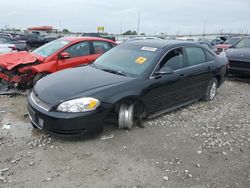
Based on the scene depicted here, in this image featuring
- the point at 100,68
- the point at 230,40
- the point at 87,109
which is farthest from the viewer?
the point at 230,40

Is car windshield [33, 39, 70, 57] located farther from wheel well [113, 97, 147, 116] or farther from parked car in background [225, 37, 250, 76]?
parked car in background [225, 37, 250, 76]

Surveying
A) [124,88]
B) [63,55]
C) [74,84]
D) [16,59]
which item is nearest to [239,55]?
[63,55]

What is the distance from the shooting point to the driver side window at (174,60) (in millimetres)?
4832

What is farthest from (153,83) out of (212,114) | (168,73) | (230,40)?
(230,40)

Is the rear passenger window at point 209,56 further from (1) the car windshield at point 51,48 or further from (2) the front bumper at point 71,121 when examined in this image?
(1) the car windshield at point 51,48

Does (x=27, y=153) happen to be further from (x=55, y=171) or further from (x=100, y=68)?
(x=100, y=68)

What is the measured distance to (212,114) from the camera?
215 inches

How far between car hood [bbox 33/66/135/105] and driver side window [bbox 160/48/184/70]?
878mm

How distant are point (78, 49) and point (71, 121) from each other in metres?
3.97

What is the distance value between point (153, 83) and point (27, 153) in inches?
90.6

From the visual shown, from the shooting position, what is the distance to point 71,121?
3650 mm

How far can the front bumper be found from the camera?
3.65 meters

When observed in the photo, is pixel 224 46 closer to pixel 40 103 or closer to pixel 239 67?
pixel 239 67

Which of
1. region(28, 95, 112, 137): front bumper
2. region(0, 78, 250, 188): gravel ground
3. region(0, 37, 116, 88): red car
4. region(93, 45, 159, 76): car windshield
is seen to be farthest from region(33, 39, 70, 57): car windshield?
region(28, 95, 112, 137): front bumper
